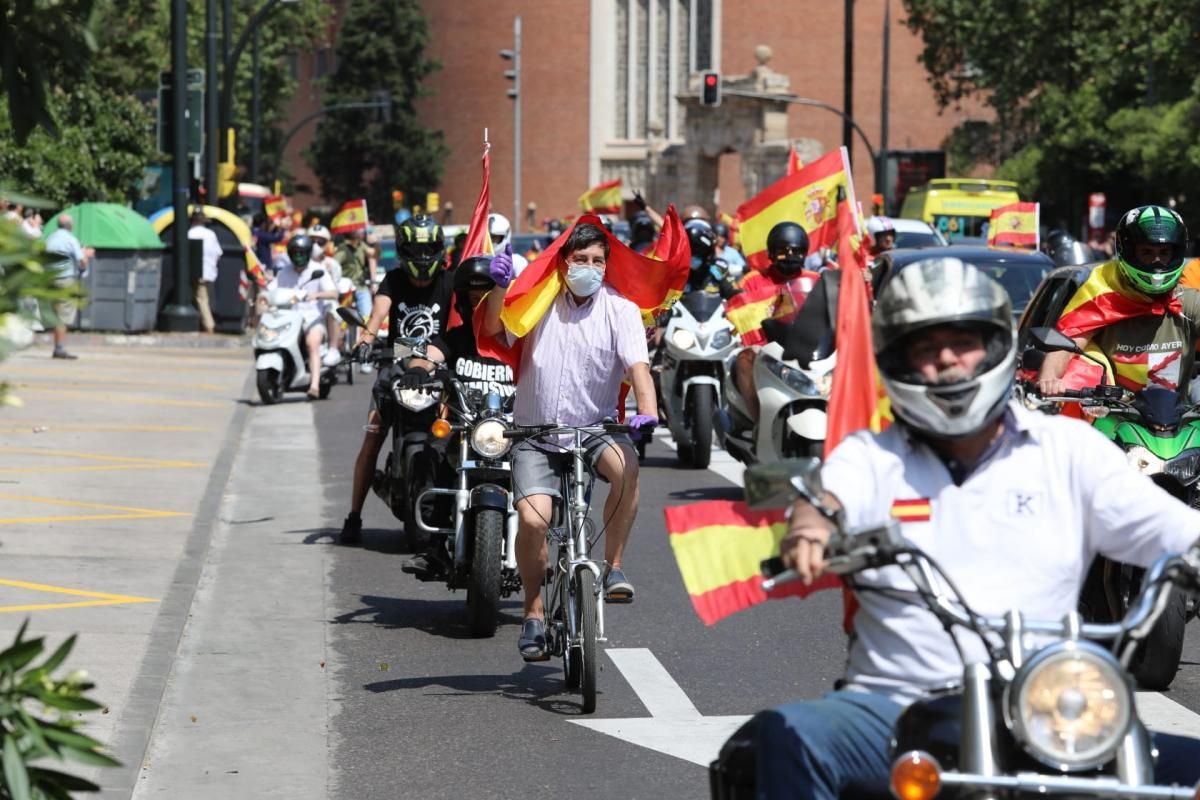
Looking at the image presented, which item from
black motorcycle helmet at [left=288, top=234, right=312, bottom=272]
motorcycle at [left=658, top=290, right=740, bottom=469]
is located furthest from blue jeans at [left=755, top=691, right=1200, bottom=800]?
black motorcycle helmet at [left=288, top=234, right=312, bottom=272]

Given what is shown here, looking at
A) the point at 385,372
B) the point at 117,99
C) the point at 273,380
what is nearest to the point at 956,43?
the point at 117,99

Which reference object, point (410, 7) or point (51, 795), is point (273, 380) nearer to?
point (51, 795)

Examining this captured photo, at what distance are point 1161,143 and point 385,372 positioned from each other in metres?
37.1

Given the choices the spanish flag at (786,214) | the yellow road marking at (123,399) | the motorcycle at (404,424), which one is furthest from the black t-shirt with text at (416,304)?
the yellow road marking at (123,399)

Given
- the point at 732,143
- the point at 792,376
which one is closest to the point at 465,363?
the point at 792,376

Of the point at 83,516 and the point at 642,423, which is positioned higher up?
the point at 642,423

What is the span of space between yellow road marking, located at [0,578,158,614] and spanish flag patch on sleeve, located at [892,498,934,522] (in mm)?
6323

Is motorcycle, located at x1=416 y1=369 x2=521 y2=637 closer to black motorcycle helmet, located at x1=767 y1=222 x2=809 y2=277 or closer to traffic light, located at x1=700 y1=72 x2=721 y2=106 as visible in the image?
black motorcycle helmet, located at x1=767 y1=222 x2=809 y2=277

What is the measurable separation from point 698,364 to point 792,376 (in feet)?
11.3

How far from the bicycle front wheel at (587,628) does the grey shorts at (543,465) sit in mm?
535

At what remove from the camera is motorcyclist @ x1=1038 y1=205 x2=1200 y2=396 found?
29.1ft

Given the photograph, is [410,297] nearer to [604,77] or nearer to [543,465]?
[543,465]

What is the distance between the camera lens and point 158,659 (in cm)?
885

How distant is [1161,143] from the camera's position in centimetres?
4666
